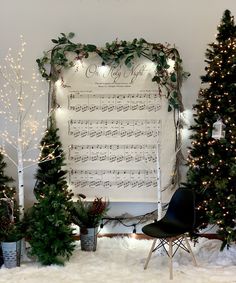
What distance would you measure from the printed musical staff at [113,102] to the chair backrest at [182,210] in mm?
1197

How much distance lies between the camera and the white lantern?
3822 millimetres

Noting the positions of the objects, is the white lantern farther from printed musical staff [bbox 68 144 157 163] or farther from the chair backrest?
printed musical staff [bbox 68 144 157 163]

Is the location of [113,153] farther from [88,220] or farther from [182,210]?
[182,210]

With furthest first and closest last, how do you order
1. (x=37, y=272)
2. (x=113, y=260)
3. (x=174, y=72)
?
(x=174, y=72)
(x=113, y=260)
(x=37, y=272)

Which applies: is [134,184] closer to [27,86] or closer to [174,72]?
[174,72]

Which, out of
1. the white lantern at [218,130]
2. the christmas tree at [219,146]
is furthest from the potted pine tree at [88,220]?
the white lantern at [218,130]

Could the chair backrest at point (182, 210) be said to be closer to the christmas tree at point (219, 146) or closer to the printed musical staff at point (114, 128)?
the christmas tree at point (219, 146)

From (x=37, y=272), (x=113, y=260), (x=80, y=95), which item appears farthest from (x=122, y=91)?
(x=37, y=272)

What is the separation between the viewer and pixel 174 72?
4.44m

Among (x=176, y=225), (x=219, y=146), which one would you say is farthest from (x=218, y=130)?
(x=176, y=225)

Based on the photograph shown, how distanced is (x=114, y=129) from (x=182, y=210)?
4.47ft

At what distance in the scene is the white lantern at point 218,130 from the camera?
3822 mm

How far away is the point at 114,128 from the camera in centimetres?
456

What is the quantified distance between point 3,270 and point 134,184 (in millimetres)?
1775
